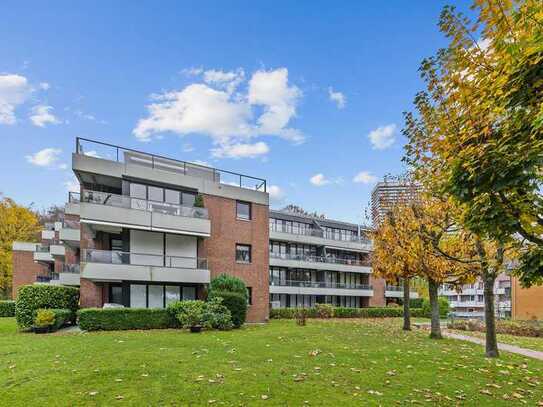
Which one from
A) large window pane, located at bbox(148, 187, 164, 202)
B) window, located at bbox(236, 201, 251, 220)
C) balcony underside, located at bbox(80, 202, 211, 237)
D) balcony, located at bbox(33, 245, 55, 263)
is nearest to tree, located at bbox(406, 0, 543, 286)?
A: balcony underside, located at bbox(80, 202, 211, 237)

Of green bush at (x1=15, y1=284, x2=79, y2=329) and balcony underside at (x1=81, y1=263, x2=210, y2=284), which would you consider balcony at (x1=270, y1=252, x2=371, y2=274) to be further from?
green bush at (x1=15, y1=284, x2=79, y2=329)

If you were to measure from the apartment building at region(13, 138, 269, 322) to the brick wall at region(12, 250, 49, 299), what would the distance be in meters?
18.0

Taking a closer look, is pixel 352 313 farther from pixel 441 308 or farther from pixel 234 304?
pixel 234 304

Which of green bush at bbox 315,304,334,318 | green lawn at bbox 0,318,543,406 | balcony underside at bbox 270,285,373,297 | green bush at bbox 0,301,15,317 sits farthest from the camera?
balcony underside at bbox 270,285,373,297

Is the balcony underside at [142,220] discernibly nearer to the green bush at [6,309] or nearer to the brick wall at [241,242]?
the brick wall at [241,242]

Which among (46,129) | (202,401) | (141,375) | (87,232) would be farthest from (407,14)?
(87,232)

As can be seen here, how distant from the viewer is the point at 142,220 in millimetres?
21719

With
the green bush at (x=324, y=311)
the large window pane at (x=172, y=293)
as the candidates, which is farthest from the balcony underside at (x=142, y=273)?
the green bush at (x=324, y=311)

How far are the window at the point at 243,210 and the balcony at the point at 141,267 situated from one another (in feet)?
15.0

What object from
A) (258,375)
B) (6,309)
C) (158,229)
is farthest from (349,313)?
(258,375)

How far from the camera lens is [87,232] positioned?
74.2 feet

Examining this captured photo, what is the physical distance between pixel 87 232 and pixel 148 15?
14005 millimetres

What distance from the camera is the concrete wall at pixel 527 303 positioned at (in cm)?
4356

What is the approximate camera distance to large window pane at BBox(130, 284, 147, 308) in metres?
22.2
